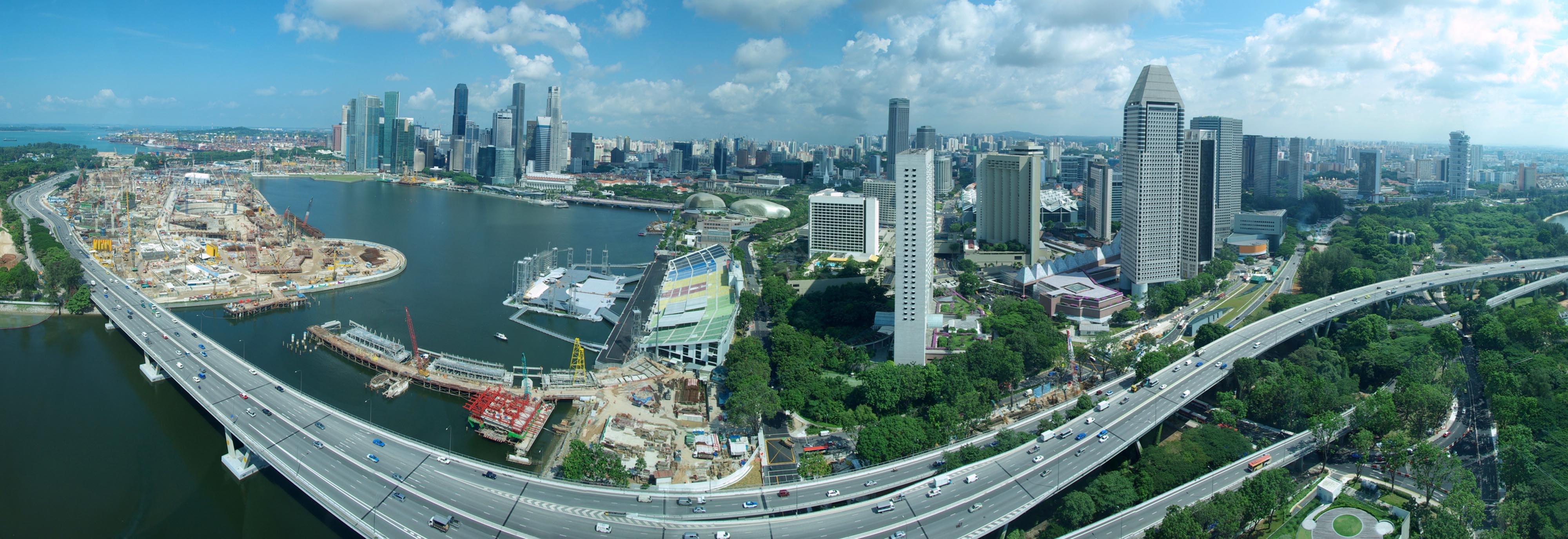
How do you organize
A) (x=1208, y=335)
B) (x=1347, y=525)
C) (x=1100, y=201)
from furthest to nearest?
(x=1100, y=201)
(x=1208, y=335)
(x=1347, y=525)

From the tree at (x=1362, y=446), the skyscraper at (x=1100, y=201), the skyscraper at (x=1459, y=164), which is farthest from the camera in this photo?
the skyscraper at (x=1459, y=164)

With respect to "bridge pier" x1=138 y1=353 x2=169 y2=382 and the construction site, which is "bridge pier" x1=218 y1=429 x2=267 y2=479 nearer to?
"bridge pier" x1=138 y1=353 x2=169 y2=382

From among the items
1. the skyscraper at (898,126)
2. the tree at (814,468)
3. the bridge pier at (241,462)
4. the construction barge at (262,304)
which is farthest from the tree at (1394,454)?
the skyscraper at (898,126)

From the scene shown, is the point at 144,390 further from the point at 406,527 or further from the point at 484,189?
the point at 484,189

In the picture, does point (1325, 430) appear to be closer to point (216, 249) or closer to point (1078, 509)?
point (1078, 509)

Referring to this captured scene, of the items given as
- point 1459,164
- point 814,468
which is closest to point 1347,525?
point 814,468

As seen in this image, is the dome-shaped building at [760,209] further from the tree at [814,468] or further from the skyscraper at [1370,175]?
the tree at [814,468]

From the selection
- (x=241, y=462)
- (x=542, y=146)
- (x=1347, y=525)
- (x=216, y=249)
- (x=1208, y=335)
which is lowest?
(x=241, y=462)
